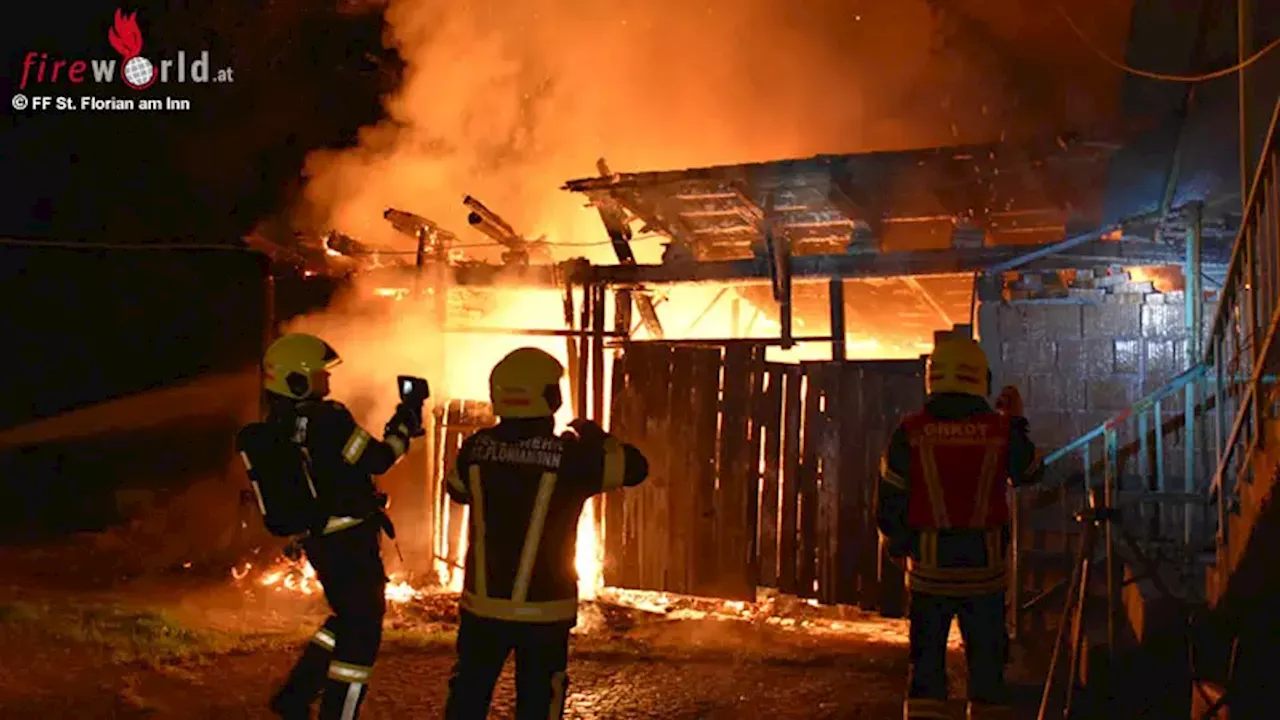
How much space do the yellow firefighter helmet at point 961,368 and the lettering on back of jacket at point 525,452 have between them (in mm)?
1891

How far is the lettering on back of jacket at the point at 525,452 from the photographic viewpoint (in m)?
3.71

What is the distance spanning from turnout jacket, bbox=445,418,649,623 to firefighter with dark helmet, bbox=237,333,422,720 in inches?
32.1

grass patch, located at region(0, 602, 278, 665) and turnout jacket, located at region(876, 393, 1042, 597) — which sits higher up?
turnout jacket, located at region(876, 393, 1042, 597)

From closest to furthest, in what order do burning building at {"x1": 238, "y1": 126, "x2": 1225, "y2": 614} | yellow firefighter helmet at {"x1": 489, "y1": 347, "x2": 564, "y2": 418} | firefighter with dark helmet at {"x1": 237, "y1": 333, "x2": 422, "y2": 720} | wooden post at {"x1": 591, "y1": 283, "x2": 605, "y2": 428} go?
yellow firefighter helmet at {"x1": 489, "y1": 347, "x2": 564, "y2": 418} → firefighter with dark helmet at {"x1": 237, "y1": 333, "x2": 422, "y2": 720} → burning building at {"x1": 238, "y1": 126, "x2": 1225, "y2": 614} → wooden post at {"x1": 591, "y1": 283, "x2": 605, "y2": 428}

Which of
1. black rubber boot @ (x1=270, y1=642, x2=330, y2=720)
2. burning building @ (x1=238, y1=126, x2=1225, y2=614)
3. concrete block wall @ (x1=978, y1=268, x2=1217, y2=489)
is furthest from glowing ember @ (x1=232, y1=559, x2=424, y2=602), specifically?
concrete block wall @ (x1=978, y1=268, x2=1217, y2=489)

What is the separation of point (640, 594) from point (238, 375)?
12.9 m

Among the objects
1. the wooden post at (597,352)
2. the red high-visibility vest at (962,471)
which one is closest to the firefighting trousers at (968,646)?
the red high-visibility vest at (962,471)

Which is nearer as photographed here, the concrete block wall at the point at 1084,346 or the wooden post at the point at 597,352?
the concrete block wall at the point at 1084,346

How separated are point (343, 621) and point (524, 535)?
1.29 meters

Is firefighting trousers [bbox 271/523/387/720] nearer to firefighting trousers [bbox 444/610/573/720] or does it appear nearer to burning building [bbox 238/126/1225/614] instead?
firefighting trousers [bbox 444/610/573/720]

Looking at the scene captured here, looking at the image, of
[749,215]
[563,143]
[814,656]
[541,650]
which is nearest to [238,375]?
[563,143]

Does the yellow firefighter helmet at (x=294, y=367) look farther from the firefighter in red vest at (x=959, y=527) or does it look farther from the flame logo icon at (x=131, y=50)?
the flame logo icon at (x=131, y=50)

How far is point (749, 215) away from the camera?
8.41 metres

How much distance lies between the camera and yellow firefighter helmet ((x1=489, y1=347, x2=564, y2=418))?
12.6ft
